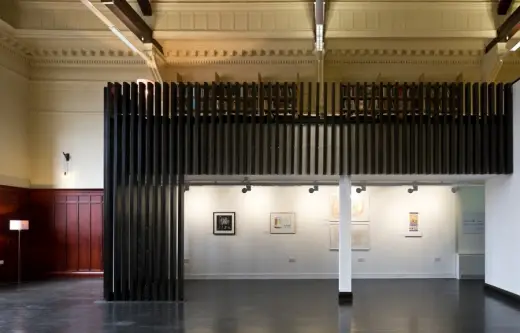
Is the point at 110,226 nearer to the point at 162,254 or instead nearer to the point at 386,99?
the point at 162,254

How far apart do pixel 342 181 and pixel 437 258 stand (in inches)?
205

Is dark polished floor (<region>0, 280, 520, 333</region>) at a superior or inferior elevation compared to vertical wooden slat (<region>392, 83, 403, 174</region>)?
inferior

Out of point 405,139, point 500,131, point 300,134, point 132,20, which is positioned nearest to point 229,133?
point 300,134

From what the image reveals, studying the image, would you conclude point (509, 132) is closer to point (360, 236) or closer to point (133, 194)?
point (360, 236)

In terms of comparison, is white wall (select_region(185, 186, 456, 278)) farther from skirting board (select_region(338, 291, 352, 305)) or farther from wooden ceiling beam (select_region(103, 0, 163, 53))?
wooden ceiling beam (select_region(103, 0, 163, 53))

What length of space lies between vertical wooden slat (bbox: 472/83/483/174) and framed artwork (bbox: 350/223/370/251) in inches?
172

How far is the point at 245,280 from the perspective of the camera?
14.7 metres

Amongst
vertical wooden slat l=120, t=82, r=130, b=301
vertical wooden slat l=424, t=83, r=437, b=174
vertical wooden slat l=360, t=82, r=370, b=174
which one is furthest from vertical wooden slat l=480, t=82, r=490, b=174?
vertical wooden slat l=120, t=82, r=130, b=301

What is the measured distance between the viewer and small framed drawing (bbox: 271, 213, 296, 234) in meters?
15.1

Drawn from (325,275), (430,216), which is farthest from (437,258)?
(325,275)

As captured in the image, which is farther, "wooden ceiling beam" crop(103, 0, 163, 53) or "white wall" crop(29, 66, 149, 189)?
"white wall" crop(29, 66, 149, 189)

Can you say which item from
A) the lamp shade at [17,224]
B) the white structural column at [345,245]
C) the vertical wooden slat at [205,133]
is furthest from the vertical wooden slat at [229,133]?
the lamp shade at [17,224]

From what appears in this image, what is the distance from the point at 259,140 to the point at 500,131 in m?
5.23

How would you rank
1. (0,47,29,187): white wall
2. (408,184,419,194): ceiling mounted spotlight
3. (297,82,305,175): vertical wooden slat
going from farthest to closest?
(408,184,419,194): ceiling mounted spotlight
(0,47,29,187): white wall
(297,82,305,175): vertical wooden slat
